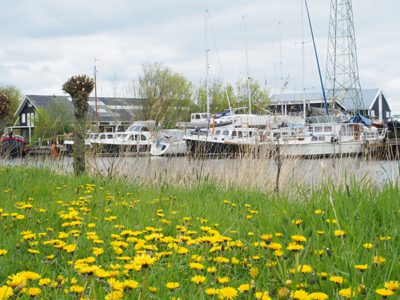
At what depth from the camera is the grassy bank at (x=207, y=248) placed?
220 cm

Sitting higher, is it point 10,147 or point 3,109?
point 3,109

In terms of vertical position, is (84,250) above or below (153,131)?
below

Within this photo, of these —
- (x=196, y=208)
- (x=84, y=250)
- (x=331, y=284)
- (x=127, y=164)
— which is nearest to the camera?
(x=331, y=284)

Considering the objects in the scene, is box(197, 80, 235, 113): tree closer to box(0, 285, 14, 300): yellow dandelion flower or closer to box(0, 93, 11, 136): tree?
box(0, 93, 11, 136): tree

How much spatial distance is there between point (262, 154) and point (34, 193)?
173 inches

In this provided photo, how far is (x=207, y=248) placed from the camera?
2.96 meters

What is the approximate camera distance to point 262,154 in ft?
30.5

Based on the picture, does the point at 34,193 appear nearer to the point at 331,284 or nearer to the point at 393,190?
the point at 393,190

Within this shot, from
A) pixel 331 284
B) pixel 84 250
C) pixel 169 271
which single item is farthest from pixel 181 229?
pixel 331 284

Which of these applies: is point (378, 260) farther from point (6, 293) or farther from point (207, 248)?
point (6, 293)

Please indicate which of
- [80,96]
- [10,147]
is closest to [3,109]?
[10,147]

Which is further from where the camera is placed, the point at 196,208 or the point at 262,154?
the point at 262,154

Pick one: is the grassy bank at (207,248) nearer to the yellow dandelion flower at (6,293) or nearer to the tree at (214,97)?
the yellow dandelion flower at (6,293)

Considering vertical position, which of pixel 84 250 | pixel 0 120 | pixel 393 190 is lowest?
pixel 84 250
